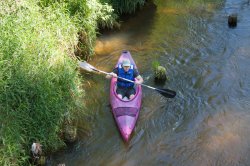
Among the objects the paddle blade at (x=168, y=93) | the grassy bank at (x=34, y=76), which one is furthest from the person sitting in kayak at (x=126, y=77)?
the grassy bank at (x=34, y=76)

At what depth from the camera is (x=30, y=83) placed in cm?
626

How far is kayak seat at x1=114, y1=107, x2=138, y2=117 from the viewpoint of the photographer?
7.65 meters

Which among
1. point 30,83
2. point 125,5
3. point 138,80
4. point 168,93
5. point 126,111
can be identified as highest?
point 125,5

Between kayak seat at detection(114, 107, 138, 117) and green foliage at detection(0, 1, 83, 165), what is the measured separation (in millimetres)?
953

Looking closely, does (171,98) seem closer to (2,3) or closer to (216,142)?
(216,142)

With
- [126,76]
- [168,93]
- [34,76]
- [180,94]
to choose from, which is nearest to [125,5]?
[126,76]

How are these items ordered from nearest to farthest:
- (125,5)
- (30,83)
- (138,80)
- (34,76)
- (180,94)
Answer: (30,83) → (34,76) → (138,80) → (180,94) → (125,5)

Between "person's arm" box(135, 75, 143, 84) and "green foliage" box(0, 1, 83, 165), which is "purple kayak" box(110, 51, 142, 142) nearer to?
"person's arm" box(135, 75, 143, 84)

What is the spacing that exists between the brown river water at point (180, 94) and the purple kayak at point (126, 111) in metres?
0.17

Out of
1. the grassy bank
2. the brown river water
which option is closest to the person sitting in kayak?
the brown river water

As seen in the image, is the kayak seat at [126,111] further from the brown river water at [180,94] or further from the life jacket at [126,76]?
the life jacket at [126,76]

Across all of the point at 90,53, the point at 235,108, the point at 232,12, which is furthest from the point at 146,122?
the point at 232,12

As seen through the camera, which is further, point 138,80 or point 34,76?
point 138,80

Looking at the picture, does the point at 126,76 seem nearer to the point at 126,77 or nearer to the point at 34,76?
the point at 126,77
